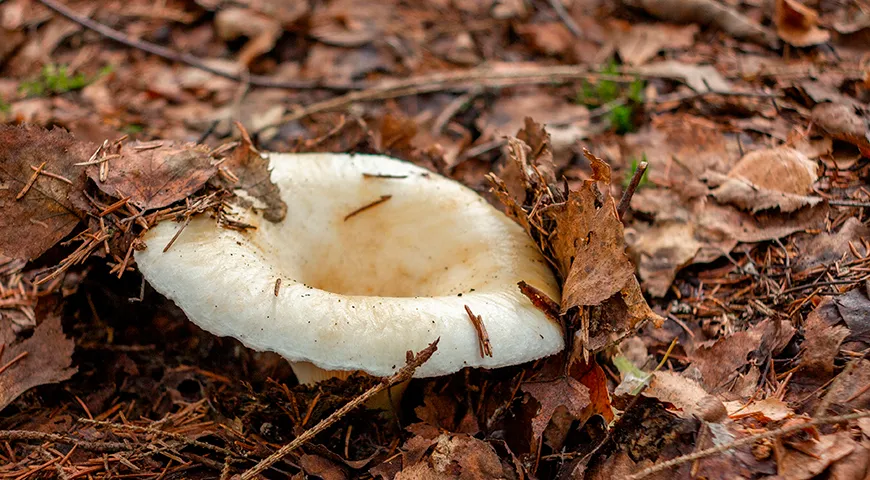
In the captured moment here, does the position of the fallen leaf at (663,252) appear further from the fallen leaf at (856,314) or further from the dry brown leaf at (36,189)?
the dry brown leaf at (36,189)

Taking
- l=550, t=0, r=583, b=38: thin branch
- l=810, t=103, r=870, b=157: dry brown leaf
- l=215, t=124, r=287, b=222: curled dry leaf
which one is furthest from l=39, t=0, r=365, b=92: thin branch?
l=810, t=103, r=870, b=157: dry brown leaf

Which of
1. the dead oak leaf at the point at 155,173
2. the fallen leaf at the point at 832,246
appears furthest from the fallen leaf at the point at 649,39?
the dead oak leaf at the point at 155,173

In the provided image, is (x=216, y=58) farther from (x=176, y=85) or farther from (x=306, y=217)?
(x=306, y=217)

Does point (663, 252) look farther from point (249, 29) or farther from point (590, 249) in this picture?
point (249, 29)

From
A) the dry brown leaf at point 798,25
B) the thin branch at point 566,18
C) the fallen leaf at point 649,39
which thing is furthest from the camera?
the thin branch at point 566,18

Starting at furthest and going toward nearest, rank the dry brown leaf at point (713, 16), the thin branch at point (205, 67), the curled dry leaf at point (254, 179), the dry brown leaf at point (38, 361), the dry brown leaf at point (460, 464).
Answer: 1. the thin branch at point (205, 67)
2. the dry brown leaf at point (713, 16)
3. the curled dry leaf at point (254, 179)
4. the dry brown leaf at point (38, 361)
5. the dry brown leaf at point (460, 464)

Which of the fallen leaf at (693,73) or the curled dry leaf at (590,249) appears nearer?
the curled dry leaf at (590,249)

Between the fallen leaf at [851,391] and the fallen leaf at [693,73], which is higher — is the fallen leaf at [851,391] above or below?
above

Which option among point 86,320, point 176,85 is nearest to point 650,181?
point 86,320
